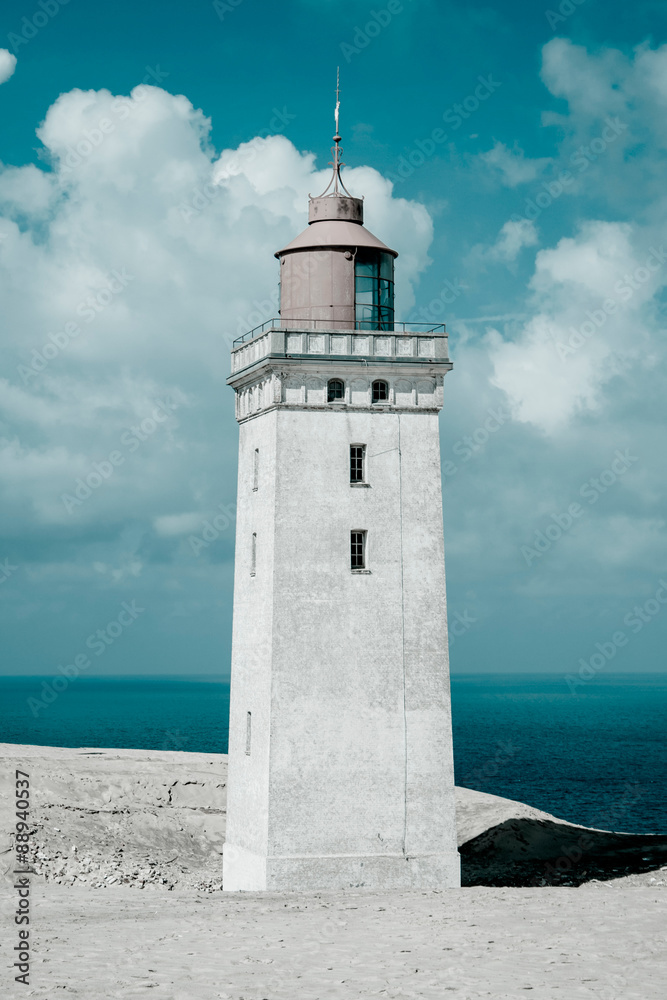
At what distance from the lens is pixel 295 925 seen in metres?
25.7

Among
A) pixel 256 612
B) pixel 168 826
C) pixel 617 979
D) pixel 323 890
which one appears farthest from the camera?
pixel 168 826

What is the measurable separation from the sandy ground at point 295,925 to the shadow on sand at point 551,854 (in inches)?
4.2

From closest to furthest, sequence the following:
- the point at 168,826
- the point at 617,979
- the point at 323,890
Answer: the point at 617,979 → the point at 323,890 → the point at 168,826

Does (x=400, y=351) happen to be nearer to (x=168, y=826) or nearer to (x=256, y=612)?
(x=256, y=612)

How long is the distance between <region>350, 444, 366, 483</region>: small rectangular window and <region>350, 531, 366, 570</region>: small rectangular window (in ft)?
5.09

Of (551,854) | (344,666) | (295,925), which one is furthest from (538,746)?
(295,925)

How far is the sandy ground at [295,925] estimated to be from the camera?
68.5 ft

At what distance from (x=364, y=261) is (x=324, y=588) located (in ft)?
32.1

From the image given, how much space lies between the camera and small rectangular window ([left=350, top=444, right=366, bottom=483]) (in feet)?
105

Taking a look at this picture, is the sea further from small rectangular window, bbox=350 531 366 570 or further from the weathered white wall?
small rectangular window, bbox=350 531 366 570

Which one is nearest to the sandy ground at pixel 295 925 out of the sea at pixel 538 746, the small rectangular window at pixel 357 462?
the small rectangular window at pixel 357 462

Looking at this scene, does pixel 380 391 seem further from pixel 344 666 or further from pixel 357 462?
pixel 344 666

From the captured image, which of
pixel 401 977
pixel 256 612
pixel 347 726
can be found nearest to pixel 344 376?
pixel 256 612

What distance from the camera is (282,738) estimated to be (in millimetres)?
30672
